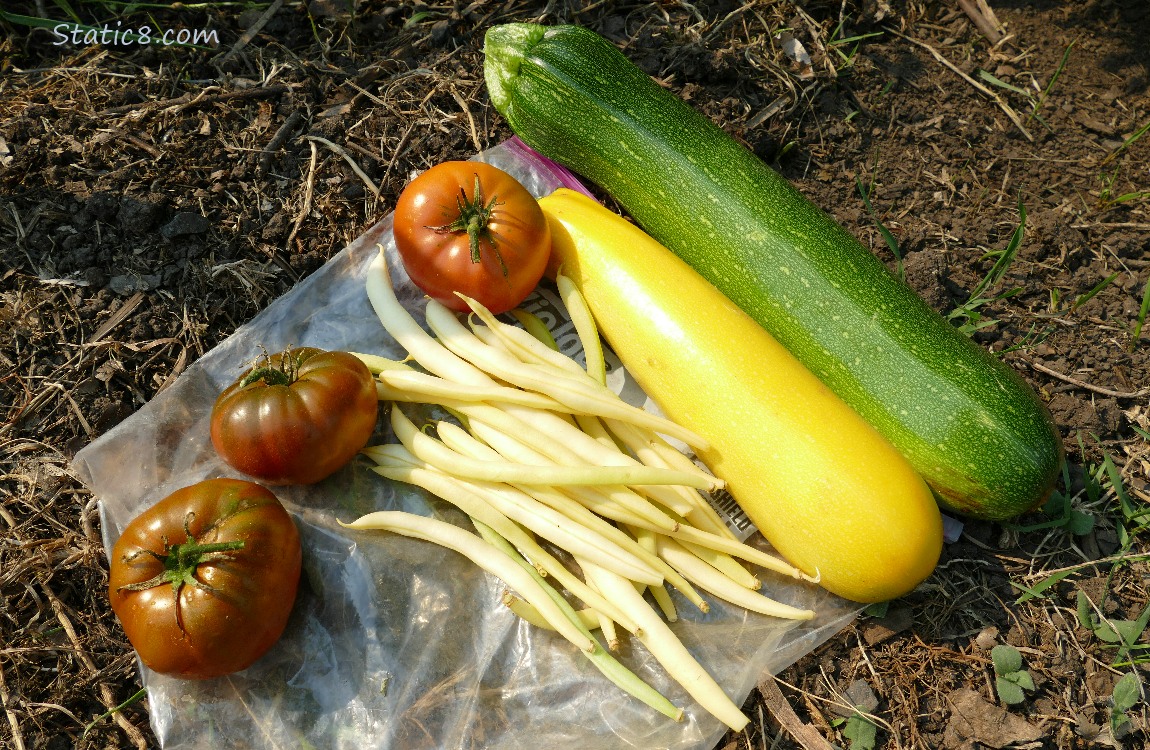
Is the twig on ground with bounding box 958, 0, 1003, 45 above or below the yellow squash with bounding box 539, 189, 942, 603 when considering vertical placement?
above

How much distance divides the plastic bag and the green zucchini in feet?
2.15

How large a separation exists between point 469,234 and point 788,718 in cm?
190

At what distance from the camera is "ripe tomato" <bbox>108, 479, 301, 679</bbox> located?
2.31 metres

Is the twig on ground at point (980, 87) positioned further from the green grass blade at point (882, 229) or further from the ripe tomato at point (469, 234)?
the ripe tomato at point (469, 234)

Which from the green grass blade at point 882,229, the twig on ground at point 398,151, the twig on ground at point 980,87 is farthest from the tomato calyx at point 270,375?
the twig on ground at point 980,87

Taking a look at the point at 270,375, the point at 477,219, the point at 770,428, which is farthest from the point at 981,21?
the point at 270,375

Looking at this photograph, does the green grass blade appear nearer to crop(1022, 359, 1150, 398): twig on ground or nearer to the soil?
the soil

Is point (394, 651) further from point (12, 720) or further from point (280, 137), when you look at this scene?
point (280, 137)

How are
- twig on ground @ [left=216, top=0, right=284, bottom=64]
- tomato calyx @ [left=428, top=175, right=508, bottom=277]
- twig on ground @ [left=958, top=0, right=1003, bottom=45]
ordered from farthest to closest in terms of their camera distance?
twig on ground @ [left=958, top=0, right=1003, bottom=45] < twig on ground @ [left=216, top=0, right=284, bottom=64] < tomato calyx @ [left=428, top=175, right=508, bottom=277]

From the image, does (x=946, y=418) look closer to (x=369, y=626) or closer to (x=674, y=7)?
(x=369, y=626)

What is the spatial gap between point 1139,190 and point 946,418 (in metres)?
1.81

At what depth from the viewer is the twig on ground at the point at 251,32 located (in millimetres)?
3754

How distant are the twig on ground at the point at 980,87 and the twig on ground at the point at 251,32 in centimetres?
292

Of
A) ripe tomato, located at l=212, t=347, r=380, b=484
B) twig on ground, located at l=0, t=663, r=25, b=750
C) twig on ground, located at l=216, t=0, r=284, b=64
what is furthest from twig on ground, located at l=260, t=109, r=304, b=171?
twig on ground, located at l=0, t=663, r=25, b=750
